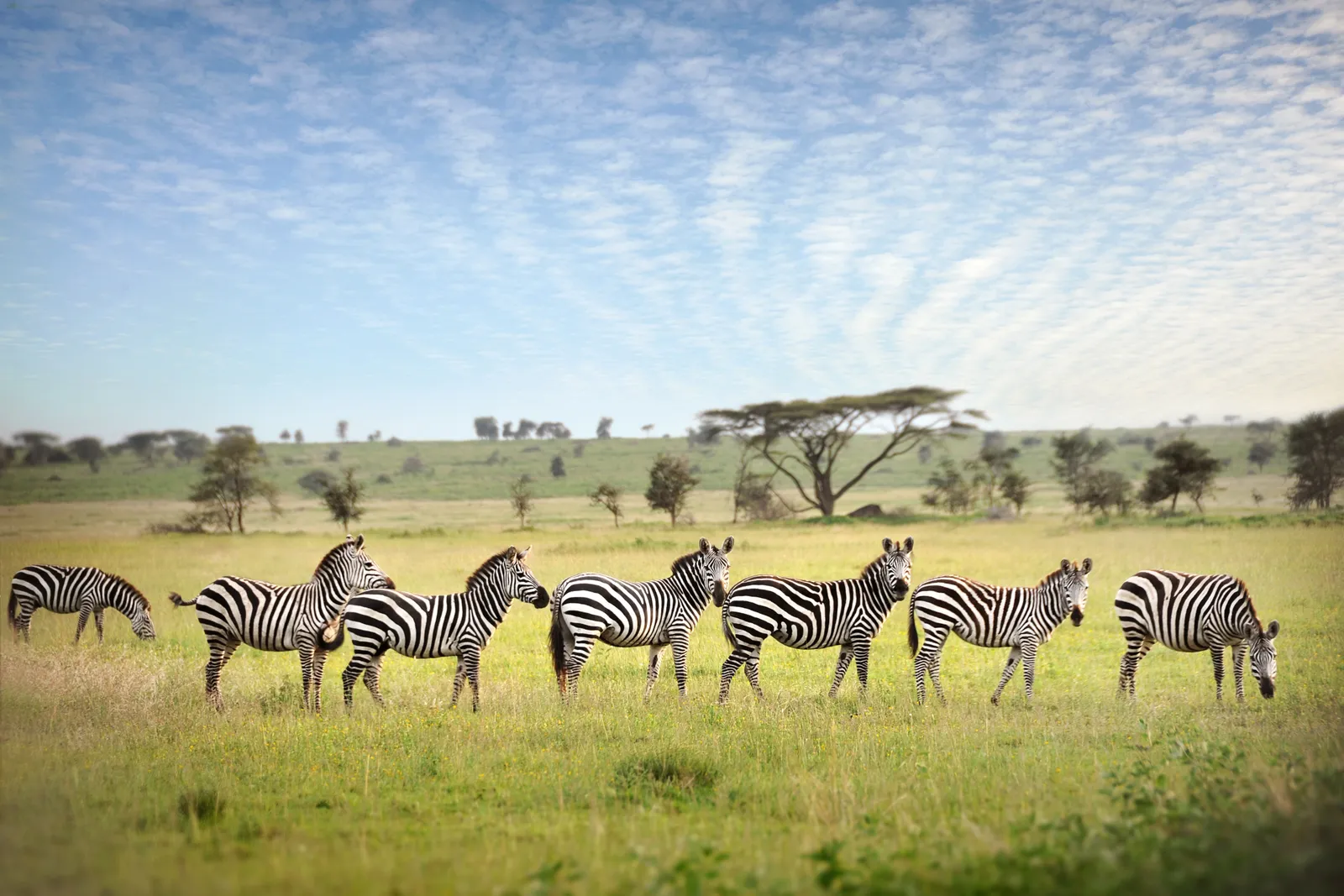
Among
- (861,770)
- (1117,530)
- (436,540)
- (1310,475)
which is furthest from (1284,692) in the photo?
(1310,475)

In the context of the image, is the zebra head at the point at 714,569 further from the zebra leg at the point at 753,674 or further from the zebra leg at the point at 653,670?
the zebra leg at the point at 653,670

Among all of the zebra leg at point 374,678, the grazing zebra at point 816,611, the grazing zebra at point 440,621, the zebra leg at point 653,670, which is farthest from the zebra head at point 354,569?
the grazing zebra at point 816,611

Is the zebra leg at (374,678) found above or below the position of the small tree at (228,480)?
below

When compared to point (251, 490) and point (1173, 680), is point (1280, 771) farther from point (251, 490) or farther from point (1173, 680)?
point (251, 490)

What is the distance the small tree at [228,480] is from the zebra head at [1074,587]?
54086mm

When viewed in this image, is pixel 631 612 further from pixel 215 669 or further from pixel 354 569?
pixel 215 669

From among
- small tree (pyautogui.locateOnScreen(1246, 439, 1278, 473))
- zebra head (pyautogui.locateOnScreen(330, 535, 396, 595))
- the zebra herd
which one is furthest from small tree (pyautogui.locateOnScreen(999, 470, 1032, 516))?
zebra head (pyautogui.locateOnScreen(330, 535, 396, 595))

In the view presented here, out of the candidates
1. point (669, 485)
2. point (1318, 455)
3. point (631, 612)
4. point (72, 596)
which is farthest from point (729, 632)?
point (1318, 455)

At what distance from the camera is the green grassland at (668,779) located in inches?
200

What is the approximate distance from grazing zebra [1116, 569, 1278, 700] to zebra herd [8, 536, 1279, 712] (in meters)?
0.02

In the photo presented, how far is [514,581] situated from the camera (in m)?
12.1

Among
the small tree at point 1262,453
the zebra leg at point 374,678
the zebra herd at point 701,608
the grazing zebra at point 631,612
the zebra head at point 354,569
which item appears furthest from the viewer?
the small tree at point 1262,453

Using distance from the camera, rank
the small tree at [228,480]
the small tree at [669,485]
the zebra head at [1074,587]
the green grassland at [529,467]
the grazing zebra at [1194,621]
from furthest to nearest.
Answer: the green grassland at [529,467] → the small tree at [228,480] → the small tree at [669,485] → the zebra head at [1074,587] → the grazing zebra at [1194,621]

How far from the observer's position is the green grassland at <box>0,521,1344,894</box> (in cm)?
508
